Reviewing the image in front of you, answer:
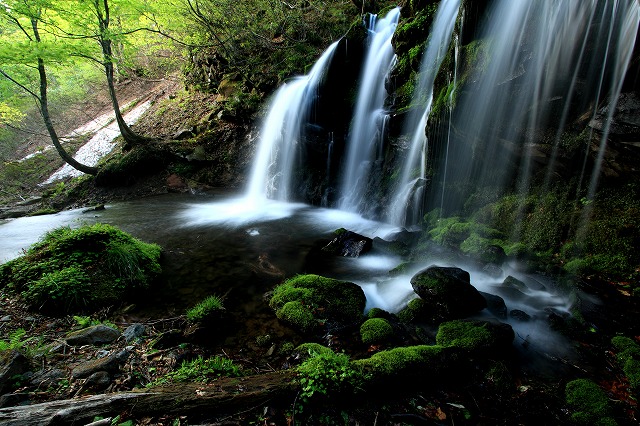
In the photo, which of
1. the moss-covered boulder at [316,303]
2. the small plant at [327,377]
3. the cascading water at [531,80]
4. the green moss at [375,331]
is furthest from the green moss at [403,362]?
the cascading water at [531,80]

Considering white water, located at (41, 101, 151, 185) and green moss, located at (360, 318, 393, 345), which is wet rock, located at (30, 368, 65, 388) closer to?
green moss, located at (360, 318, 393, 345)

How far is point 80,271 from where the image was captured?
4824 millimetres

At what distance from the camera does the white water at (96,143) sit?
16938mm

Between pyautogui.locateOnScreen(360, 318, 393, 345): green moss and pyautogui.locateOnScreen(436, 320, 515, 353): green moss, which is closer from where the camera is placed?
pyautogui.locateOnScreen(436, 320, 515, 353): green moss

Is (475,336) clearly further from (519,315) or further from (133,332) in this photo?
(133,332)

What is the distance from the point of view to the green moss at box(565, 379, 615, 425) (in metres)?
2.81

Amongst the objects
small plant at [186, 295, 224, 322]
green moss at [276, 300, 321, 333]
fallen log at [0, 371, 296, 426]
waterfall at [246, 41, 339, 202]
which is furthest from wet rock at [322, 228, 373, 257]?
waterfall at [246, 41, 339, 202]

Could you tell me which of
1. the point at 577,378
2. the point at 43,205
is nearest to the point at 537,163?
the point at 577,378

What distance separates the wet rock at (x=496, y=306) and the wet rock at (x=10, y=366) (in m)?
5.68

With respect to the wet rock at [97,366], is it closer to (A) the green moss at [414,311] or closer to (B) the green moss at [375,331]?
(B) the green moss at [375,331]

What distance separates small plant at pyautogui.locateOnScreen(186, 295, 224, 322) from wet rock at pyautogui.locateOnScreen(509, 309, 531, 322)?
447 cm

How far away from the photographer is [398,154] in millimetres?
9492

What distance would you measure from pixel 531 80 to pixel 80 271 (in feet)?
28.7

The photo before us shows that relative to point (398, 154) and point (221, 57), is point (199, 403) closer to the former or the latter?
point (398, 154)
